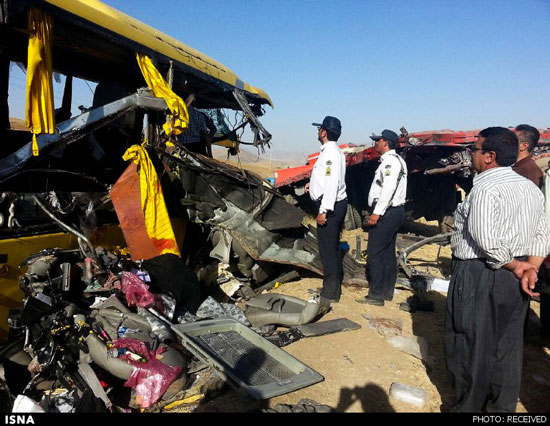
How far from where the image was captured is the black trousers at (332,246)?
484 cm

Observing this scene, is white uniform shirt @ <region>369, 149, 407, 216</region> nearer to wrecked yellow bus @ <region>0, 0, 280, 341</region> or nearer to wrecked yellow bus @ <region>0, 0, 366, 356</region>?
wrecked yellow bus @ <region>0, 0, 366, 356</region>

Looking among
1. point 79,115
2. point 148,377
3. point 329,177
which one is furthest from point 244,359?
point 79,115

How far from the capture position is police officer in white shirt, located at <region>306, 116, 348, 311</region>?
4.73m

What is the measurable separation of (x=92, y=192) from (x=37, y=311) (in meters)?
1.71

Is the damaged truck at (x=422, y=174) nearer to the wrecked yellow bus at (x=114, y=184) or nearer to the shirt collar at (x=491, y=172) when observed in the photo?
the wrecked yellow bus at (x=114, y=184)

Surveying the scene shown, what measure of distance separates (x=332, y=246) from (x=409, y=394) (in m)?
2.22

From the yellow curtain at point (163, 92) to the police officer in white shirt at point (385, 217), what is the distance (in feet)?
8.73

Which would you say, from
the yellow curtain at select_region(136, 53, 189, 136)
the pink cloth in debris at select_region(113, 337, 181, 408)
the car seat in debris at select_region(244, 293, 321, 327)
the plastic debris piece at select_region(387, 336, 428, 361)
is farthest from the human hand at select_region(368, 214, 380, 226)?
the pink cloth in debris at select_region(113, 337, 181, 408)

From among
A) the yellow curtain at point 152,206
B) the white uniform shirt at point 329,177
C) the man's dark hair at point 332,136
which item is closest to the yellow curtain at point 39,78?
the yellow curtain at point 152,206

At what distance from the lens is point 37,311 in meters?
3.12

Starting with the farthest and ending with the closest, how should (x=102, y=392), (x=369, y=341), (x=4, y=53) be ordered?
(x=4, y=53)
(x=369, y=341)
(x=102, y=392)

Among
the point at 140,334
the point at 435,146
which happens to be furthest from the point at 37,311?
the point at 435,146

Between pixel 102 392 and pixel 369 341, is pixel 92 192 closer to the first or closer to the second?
pixel 102 392

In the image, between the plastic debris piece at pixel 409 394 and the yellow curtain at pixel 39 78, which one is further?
the yellow curtain at pixel 39 78
